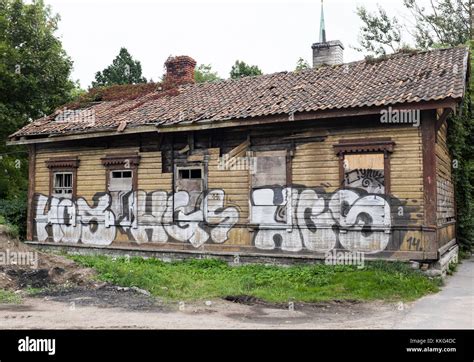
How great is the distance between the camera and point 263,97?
1511cm

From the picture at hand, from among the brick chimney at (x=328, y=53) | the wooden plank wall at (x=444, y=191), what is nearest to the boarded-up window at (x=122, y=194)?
the brick chimney at (x=328, y=53)

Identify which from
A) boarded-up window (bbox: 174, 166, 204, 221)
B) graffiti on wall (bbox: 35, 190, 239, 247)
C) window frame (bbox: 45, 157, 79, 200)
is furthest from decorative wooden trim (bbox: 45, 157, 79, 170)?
boarded-up window (bbox: 174, 166, 204, 221)

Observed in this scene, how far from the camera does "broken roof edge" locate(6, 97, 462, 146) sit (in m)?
11.3

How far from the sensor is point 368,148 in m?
12.3

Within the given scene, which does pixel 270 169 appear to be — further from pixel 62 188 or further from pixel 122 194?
pixel 62 188

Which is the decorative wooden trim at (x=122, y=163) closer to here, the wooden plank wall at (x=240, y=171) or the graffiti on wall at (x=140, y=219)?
the wooden plank wall at (x=240, y=171)

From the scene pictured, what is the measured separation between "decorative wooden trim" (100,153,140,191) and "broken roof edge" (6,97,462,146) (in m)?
0.83

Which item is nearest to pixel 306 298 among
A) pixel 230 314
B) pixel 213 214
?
pixel 230 314

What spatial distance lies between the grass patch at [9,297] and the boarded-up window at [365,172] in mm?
8264

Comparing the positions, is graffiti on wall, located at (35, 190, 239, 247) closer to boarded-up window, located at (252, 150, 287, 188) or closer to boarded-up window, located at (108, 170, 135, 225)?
boarded-up window, located at (108, 170, 135, 225)

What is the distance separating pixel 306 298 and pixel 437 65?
811cm

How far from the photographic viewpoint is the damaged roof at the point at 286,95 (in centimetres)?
1230

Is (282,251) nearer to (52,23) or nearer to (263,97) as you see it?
(263,97)

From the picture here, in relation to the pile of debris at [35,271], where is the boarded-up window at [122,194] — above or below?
above
